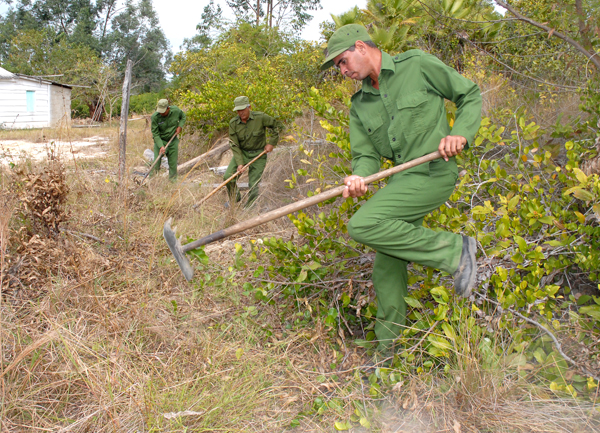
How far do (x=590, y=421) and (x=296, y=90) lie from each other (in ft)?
28.6

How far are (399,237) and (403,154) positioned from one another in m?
0.59

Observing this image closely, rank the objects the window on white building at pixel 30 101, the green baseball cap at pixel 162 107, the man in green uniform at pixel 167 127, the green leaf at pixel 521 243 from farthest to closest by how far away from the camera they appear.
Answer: the window on white building at pixel 30 101
the man in green uniform at pixel 167 127
the green baseball cap at pixel 162 107
the green leaf at pixel 521 243

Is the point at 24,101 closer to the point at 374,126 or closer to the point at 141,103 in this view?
the point at 141,103

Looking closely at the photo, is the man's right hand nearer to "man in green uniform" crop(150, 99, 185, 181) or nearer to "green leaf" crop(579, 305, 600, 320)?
"green leaf" crop(579, 305, 600, 320)

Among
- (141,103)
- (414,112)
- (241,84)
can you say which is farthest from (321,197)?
(141,103)

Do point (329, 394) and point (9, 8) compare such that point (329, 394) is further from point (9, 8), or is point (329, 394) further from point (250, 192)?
point (9, 8)

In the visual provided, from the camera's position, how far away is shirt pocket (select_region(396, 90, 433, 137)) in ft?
8.91

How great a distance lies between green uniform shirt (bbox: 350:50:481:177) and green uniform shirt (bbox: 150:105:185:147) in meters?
6.43

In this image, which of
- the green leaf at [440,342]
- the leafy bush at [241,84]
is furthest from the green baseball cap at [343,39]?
the leafy bush at [241,84]

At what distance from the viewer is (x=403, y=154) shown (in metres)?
2.81

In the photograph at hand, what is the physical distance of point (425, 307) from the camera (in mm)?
3057

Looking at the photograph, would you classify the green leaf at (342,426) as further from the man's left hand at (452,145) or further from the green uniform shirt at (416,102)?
the man's left hand at (452,145)

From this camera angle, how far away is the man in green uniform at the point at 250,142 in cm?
707

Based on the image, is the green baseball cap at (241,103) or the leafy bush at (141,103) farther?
the leafy bush at (141,103)
